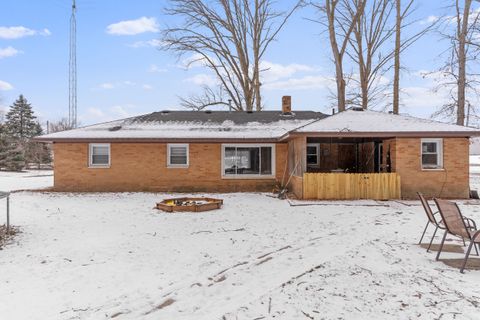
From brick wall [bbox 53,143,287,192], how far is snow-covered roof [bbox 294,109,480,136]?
422cm

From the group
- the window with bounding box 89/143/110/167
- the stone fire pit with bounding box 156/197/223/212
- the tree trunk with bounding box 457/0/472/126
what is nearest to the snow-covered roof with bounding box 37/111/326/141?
the window with bounding box 89/143/110/167

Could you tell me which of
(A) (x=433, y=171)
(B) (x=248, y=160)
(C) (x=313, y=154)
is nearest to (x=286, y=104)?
(C) (x=313, y=154)

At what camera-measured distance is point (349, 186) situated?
518 inches

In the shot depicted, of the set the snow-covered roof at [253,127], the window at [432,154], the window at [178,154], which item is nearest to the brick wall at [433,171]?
the window at [432,154]

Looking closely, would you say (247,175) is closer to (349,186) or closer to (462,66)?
(349,186)

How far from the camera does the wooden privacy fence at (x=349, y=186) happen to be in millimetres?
13133

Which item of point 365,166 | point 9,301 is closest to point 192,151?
point 365,166

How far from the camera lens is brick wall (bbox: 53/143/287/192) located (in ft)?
53.8

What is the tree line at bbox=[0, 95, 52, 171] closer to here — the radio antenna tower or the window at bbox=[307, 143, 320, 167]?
the radio antenna tower

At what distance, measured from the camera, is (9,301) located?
14.9 feet

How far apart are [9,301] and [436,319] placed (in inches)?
197

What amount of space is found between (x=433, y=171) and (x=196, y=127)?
10380 millimetres

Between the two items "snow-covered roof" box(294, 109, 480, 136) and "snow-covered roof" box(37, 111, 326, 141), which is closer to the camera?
"snow-covered roof" box(294, 109, 480, 136)

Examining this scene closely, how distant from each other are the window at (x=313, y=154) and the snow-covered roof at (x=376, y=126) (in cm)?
277
